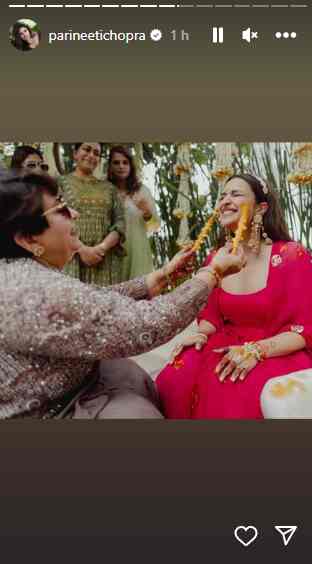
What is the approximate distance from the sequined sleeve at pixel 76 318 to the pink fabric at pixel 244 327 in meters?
0.10

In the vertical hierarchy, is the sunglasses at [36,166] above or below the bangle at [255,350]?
above

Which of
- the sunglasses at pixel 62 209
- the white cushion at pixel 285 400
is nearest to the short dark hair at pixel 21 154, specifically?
the sunglasses at pixel 62 209

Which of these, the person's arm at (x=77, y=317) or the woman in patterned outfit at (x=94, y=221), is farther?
the woman in patterned outfit at (x=94, y=221)

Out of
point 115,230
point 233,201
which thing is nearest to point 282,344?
point 233,201

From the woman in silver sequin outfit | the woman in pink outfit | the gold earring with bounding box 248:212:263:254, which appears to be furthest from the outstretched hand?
the gold earring with bounding box 248:212:263:254

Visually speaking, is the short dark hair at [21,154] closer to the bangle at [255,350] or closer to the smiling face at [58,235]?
the smiling face at [58,235]

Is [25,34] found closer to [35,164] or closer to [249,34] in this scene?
[35,164]

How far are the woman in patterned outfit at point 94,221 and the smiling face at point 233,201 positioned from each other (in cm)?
22

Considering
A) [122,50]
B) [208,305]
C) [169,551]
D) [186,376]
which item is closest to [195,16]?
[122,50]

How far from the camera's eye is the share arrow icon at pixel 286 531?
47.6 inches

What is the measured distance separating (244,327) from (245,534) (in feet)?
1.40

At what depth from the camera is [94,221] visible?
4.14ft

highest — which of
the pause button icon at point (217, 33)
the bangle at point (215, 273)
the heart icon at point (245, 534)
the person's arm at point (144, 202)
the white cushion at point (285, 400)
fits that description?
the pause button icon at point (217, 33)

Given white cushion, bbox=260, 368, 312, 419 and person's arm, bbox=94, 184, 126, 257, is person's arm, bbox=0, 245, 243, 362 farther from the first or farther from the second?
white cushion, bbox=260, 368, 312, 419
